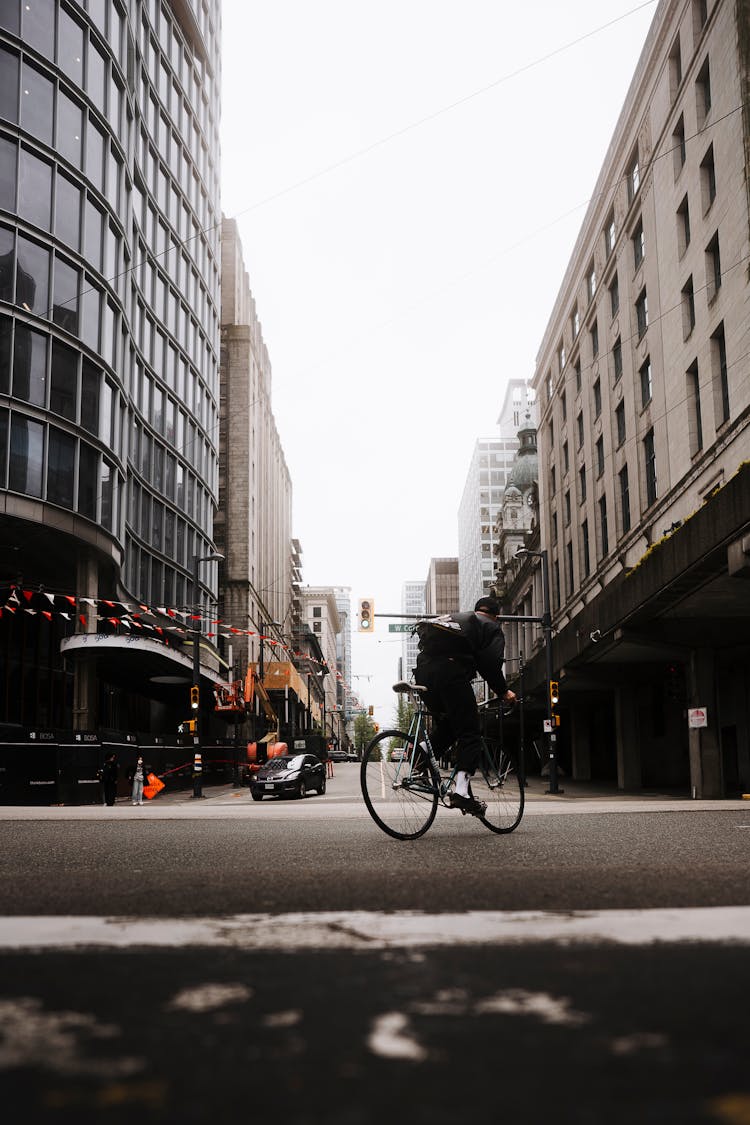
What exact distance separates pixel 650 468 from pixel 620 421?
507 centimetres

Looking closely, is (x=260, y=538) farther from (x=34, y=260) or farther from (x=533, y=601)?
(x=34, y=260)

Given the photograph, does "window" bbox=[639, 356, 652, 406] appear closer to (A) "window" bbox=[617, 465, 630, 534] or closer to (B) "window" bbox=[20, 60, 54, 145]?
(A) "window" bbox=[617, 465, 630, 534]

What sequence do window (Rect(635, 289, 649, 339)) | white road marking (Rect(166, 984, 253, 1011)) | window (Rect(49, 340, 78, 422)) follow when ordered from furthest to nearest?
1. window (Rect(635, 289, 649, 339))
2. window (Rect(49, 340, 78, 422))
3. white road marking (Rect(166, 984, 253, 1011))

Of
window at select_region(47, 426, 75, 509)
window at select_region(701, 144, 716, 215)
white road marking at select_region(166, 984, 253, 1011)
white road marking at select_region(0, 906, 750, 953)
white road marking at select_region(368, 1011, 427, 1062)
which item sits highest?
window at select_region(701, 144, 716, 215)

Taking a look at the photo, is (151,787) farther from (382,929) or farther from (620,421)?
(382,929)

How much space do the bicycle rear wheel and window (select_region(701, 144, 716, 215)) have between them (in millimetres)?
24868

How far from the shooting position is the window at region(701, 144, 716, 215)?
28453 mm

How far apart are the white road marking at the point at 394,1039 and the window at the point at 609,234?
1629 inches

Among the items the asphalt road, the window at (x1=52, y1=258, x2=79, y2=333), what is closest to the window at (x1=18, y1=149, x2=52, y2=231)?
the window at (x1=52, y1=258, x2=79, y2=333)

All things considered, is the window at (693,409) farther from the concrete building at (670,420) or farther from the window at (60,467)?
the window at (60,467)

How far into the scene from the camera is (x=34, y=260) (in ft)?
98.6

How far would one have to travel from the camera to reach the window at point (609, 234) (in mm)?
40441

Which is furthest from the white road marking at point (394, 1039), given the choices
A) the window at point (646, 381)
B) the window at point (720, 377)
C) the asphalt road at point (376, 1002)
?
the window at point (646, 381)

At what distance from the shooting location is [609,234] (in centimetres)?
4150
